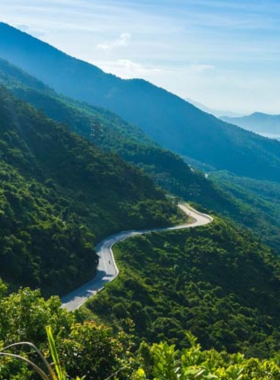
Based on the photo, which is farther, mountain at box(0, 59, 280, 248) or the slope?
mountain at box(0, 59, 280, 248)

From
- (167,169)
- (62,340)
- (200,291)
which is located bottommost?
(200,291)

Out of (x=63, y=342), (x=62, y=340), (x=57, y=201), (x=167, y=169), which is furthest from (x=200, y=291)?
(x=167, y=169)

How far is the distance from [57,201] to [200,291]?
23407mm

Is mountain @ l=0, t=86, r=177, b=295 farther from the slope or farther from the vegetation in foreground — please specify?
the slope

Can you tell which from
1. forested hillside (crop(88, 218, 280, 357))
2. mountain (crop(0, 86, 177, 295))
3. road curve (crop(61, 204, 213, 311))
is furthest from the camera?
mountain (crop(0, 86, 177, 295))

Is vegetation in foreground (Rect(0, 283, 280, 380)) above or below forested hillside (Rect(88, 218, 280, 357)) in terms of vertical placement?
above

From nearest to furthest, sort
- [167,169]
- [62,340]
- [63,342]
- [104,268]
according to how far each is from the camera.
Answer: [63,342] → [62,340] → [104,268] → [167,169]

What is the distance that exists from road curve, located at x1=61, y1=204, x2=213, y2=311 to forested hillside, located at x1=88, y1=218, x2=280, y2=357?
1.20 metres

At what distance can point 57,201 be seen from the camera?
217ft

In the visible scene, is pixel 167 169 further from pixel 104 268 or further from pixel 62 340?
pixel 62 340

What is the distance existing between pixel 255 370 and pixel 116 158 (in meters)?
77.0

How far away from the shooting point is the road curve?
44.3 meters

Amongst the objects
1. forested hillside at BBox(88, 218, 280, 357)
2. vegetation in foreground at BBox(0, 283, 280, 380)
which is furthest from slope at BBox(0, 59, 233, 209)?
vegetation in foreground at BBox(0, 283, 280, 380)

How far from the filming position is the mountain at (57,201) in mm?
46094
